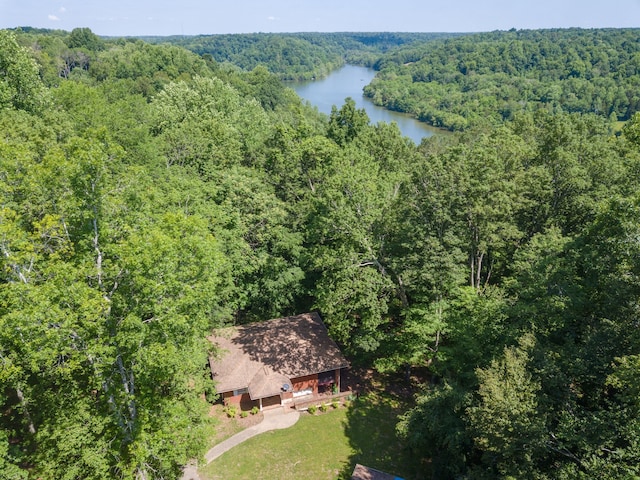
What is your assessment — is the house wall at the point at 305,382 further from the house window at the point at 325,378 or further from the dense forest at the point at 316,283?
the dense forest at the point at 316,283

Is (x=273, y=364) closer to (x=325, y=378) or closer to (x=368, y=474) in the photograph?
(x=325, y=378)

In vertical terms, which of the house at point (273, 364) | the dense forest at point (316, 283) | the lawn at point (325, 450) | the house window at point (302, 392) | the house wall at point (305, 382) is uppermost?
the dense forest at point (316, 283)

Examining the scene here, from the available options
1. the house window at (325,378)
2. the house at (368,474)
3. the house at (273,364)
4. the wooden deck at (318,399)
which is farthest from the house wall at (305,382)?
the house at (368,474)

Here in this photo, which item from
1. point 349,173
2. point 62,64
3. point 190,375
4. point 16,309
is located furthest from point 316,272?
point 62,64

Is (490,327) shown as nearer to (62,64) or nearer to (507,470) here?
(507,470)

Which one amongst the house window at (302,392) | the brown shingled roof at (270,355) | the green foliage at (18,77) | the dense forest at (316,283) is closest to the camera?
the dense forest at (316,283)

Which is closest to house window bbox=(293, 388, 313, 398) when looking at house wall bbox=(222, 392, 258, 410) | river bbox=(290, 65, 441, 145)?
house wall bbox=(222, 392, 258, 410)

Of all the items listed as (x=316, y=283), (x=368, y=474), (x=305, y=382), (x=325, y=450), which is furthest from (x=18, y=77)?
(x=368, y=474)
